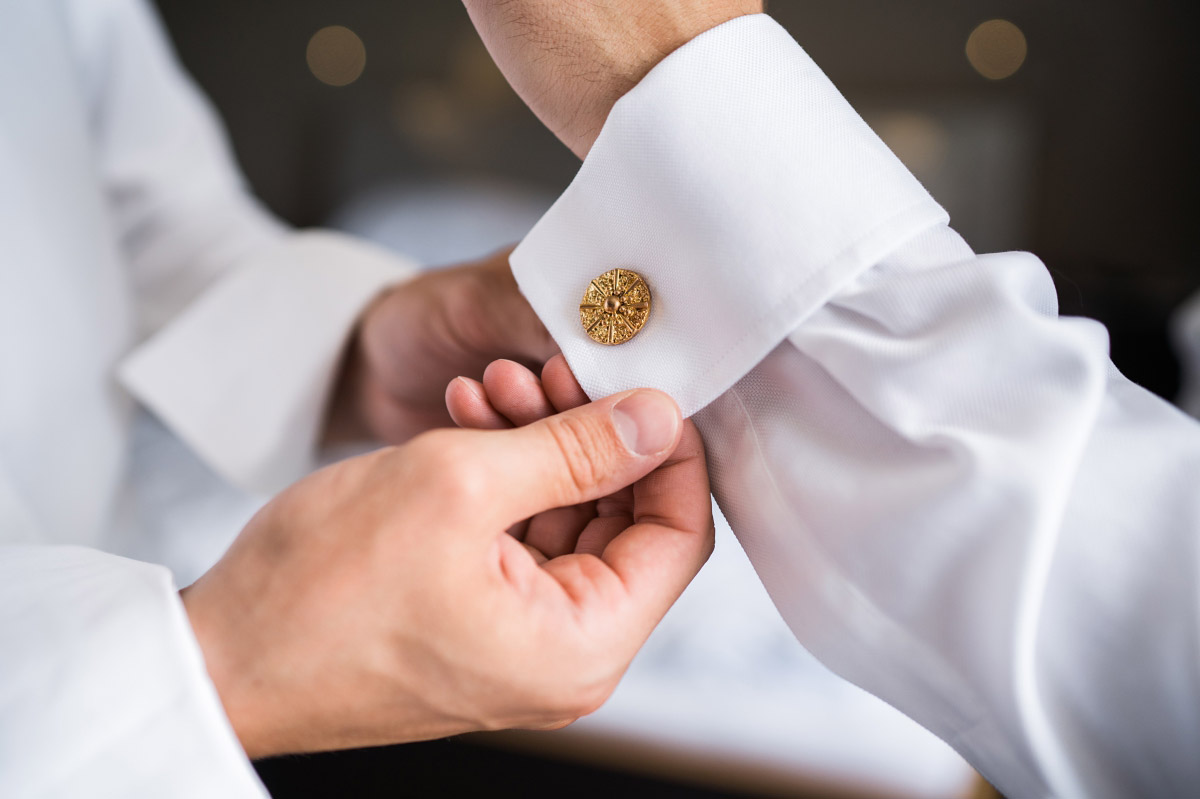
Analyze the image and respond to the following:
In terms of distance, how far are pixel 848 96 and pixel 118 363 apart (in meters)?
1.55

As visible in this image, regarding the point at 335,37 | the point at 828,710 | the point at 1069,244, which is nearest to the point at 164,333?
the point at 828,710

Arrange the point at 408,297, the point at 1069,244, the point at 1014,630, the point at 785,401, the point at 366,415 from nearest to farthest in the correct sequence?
the point at 1014,630
the point at 785,401
the point at 408,297
the point at 366,415
the point at 1069,244

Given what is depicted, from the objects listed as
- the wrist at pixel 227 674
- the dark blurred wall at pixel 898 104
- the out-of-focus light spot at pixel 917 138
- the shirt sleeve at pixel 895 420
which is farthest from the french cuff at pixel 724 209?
the out-of-focus light spot at pixel 917 138

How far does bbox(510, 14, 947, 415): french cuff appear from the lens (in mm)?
369

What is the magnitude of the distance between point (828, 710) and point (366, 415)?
64 cm

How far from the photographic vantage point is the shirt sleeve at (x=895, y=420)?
1.03ft

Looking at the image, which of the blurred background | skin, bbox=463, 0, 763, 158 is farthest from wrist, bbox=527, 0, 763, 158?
the blurred background

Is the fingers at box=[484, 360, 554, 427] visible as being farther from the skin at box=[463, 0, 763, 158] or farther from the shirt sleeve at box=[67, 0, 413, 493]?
the shirt sleeve at box=[67, 0, 413, 493]

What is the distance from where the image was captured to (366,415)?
81cm

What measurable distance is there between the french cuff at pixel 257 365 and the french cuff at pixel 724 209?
1.39 ft

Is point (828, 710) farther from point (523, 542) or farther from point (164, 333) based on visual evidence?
point (164, 333)

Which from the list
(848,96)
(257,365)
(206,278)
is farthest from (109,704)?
(848,96)

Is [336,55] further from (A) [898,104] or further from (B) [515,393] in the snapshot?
(B) [515,393]

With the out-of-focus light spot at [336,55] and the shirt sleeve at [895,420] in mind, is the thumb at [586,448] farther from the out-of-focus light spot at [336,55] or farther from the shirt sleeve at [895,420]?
the out-of-focus light spot at [336,55]
